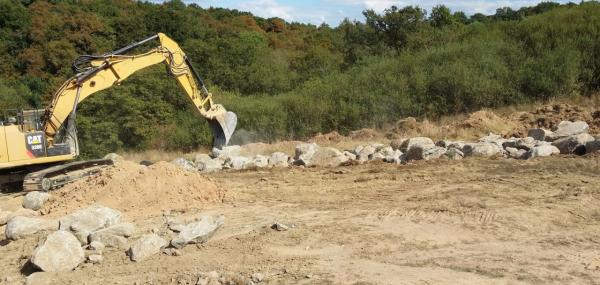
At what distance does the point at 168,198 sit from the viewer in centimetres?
912

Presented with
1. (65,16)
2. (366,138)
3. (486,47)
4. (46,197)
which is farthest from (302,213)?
(65,16)

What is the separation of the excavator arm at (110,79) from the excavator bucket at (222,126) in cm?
4

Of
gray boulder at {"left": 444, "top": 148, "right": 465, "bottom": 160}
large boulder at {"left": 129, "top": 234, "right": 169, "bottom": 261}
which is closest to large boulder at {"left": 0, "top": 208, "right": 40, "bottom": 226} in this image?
large boulder at {"left": 129, "top": 234, "right": 169, "bottom": 261}

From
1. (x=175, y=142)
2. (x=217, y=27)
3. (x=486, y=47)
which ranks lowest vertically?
(x=175, y=142)

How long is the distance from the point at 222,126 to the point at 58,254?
8351 mm

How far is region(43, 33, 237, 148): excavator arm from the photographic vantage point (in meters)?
12.0

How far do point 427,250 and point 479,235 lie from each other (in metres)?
0.75

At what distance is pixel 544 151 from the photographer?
34.4 ft

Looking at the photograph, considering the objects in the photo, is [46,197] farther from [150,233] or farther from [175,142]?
[175,142]

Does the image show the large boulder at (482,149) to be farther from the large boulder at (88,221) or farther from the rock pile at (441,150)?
the large boulder at (88,221)

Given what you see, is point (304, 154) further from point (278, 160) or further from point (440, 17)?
point (440, 17)

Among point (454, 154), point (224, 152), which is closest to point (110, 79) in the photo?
point (224, 152)

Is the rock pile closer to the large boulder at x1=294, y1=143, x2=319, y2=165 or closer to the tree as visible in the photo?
the large boulder at x1=294, y1=143, x2=319, y2=165

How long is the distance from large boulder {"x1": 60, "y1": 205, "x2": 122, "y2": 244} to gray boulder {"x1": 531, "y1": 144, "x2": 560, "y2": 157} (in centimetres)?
719
